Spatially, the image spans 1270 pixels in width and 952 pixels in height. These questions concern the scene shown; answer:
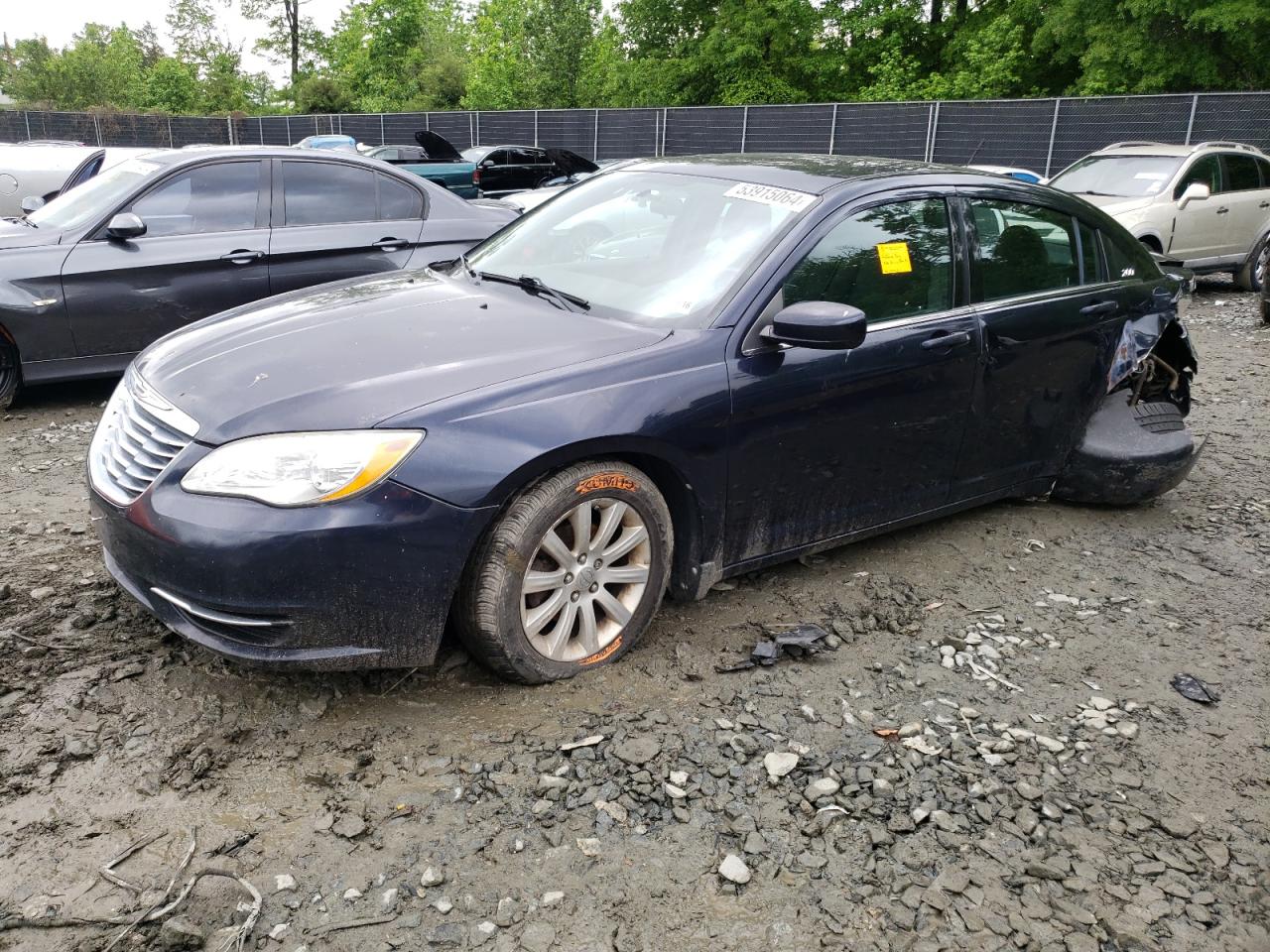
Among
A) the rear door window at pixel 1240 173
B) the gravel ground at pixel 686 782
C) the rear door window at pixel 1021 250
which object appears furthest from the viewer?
the rear door window at pixel 1240 173

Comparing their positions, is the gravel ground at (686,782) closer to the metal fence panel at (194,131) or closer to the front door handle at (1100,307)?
the front door handle at (1100,307)

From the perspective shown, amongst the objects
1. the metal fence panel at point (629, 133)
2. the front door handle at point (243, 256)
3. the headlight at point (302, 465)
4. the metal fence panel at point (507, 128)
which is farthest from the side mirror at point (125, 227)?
the metal fence panel at point (507, 128)

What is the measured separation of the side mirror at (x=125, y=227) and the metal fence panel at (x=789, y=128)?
745 inches

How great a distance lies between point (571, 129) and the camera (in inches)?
1111

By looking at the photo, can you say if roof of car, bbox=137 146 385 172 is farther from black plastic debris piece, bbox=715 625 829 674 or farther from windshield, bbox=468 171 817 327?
black plastic debris piece, bbox=715 625 829 674

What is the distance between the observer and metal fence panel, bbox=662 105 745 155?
82.6ft

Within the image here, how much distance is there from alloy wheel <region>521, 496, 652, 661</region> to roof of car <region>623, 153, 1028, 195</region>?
4.95 feet

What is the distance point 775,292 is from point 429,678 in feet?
5.71

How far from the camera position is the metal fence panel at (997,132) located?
2080 centimetres

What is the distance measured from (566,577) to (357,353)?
968 mm

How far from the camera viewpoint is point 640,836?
8.66ft

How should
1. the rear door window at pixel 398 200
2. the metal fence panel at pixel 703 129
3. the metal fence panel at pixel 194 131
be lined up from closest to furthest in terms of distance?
the rear door window at pixel 398 200 < the metal fence panel at pixel 703 129 < the metal fence panel at pixel 194 131

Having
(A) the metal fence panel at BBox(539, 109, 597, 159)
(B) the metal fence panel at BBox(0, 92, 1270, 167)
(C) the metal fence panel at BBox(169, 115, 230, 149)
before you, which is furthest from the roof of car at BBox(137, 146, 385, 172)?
(C) the metal fence panel at BBox(169, 115, 230, 149)

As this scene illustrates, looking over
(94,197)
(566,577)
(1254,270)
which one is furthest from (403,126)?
(566,577)
